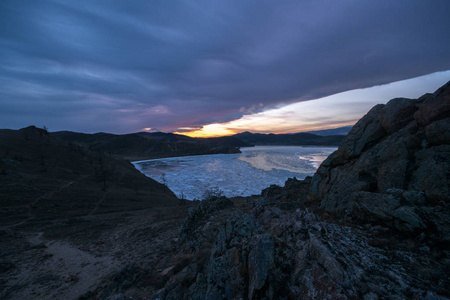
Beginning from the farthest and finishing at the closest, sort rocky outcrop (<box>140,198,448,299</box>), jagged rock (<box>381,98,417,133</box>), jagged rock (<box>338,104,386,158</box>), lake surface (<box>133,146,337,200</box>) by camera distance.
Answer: lake surface (<box>133,146,337,200</box>)
jagged rock (<box>338,104,386,158</box>)
jagged rock (<box>381,98,417,133</box>)
rocky outcrop (<box>140,198,448,299</box>)

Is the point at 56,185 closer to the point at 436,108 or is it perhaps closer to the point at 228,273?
the point at 228,273

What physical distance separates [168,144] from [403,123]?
18001 centimetres

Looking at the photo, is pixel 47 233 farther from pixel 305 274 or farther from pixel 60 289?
pixel 305 274

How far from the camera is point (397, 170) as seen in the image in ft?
27.0

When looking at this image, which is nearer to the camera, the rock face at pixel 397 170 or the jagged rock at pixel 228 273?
the jagged rock at pixel 228 273

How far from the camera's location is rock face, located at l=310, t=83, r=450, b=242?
5.99 metres

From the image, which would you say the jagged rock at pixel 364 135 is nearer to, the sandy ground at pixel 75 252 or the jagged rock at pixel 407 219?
the jagged rock at pixel 407 219

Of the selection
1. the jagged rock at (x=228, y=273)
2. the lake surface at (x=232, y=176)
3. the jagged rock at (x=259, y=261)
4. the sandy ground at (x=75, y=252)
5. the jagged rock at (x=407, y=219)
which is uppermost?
the jagged rock at (x=407, y=219)

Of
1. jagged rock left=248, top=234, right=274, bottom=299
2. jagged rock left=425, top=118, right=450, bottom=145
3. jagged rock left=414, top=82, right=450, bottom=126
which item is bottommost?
jagged rock left=248, top=234, right=274, bottom=299

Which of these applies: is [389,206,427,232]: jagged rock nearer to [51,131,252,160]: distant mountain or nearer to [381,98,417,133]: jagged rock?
[381,98,417,133]: jagged rock

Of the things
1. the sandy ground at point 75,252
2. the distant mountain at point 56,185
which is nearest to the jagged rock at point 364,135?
the sandy ground at point 75,252

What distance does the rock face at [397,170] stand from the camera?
5992 mm

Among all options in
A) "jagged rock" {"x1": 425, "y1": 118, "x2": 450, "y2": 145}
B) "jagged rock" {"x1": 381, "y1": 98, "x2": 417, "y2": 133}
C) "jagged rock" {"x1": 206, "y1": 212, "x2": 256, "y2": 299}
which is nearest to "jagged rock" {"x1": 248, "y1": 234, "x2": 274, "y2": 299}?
"jagged rock" {"x1": 206, "y1": 212, "x2": 256, "y2": 299}

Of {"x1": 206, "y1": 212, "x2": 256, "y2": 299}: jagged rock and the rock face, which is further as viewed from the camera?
the rock face
